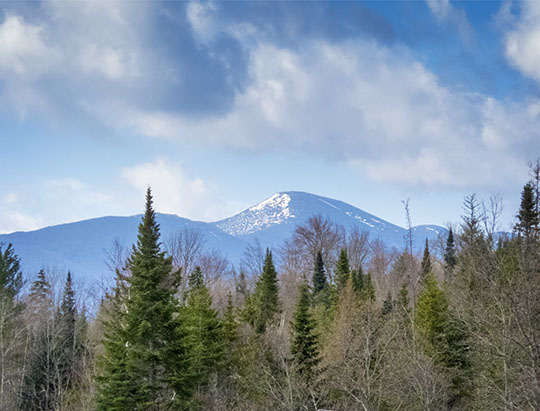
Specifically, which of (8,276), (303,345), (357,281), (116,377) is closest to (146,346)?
(116,377)

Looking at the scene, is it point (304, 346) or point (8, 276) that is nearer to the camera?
point (304, 346)

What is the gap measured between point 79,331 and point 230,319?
58.5ft

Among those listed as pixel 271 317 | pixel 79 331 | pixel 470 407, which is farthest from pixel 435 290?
pixel 79 331

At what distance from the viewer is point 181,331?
22.7 m

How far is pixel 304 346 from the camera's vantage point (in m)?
26.9

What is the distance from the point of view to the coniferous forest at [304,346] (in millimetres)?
17016

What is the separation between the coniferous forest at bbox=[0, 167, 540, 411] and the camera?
1702cm

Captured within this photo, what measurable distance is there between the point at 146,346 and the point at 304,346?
9473mm

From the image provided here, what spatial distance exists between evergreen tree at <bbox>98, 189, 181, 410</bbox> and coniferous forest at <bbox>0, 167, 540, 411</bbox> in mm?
56

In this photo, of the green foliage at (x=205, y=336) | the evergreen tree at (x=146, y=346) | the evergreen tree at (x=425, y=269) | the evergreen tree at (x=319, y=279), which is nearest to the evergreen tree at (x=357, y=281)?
the evergreen tree at (x=425, y=269)

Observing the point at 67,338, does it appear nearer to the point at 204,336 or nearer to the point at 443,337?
the point at 204,336

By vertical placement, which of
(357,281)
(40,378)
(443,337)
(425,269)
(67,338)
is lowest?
(40,378)

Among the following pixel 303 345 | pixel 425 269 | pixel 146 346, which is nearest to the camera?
pixel 146 346

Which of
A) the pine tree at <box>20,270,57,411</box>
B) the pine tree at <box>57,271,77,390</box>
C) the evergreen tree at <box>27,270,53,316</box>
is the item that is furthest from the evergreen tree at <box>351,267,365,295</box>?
the evergreen tree at <box>27,270,53,316</box>
